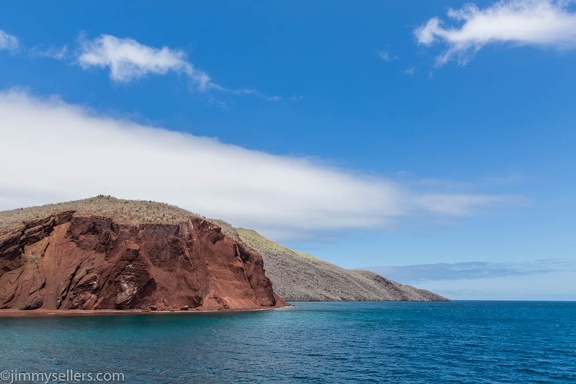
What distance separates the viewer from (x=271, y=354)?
1811 inches

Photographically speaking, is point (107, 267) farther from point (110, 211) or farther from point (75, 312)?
point (110, 211)

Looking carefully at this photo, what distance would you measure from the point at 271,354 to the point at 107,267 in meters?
57.3

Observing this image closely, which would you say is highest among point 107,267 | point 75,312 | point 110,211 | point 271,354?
point 110,211

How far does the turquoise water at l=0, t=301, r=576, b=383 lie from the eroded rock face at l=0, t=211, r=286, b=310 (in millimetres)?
20314

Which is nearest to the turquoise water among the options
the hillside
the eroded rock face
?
the eroded rock face

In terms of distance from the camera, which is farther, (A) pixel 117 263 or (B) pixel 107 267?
(A) pixel 117 263

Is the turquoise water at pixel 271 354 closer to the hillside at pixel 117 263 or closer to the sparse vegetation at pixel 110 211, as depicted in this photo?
the hillside at pixel 117 263

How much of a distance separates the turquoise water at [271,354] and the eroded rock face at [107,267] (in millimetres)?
20314

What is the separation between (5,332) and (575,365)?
60415 millimetres

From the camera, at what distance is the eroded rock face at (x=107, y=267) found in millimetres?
89750

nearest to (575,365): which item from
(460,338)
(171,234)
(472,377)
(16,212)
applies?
(472,377)

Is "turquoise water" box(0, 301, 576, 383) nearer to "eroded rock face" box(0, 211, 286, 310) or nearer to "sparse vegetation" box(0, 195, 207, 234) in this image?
"eroded rock face" box(0, 211, 286, 310)

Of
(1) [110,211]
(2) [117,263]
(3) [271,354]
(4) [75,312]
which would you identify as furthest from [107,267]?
(3) [271,354]

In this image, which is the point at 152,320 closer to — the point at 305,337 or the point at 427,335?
the point at 305,337
